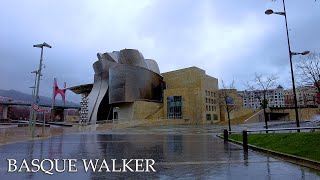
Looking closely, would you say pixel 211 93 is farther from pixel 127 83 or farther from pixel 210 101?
pixel 127 83

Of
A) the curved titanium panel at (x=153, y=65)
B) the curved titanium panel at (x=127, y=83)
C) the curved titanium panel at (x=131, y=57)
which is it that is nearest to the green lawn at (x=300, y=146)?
the curved titanium panel at (x=127, y=83)

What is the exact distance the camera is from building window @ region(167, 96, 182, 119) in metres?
73.8

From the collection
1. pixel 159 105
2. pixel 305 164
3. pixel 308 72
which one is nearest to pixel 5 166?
pixel 305 164

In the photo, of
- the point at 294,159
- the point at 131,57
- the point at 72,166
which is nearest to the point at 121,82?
the point at 131,57

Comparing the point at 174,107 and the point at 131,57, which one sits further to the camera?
the point at 131,57

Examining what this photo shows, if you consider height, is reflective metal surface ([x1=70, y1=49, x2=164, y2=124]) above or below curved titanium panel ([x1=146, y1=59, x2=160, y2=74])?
below

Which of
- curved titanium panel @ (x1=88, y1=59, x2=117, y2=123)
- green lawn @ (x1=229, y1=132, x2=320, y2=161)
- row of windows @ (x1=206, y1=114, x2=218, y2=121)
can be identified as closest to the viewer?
green lawn @ (x1=229, y1=132, x2=320, y2=161)

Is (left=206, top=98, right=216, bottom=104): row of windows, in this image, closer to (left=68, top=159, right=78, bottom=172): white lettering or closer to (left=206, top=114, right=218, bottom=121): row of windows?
(left=206, top=114, right=218, bottom=121): row of windows

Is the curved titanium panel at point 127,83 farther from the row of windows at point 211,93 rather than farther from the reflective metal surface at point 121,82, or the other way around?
the row of windows at point 211,93

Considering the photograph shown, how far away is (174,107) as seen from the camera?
7494 centimetres

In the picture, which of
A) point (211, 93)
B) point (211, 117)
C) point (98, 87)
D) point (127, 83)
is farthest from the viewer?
point (98, 87)

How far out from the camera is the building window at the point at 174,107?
73819 mm

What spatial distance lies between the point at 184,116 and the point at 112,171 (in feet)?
214

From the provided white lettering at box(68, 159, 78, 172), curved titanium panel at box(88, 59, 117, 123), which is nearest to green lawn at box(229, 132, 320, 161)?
white lettering at box(68, 159, 78, 172)
